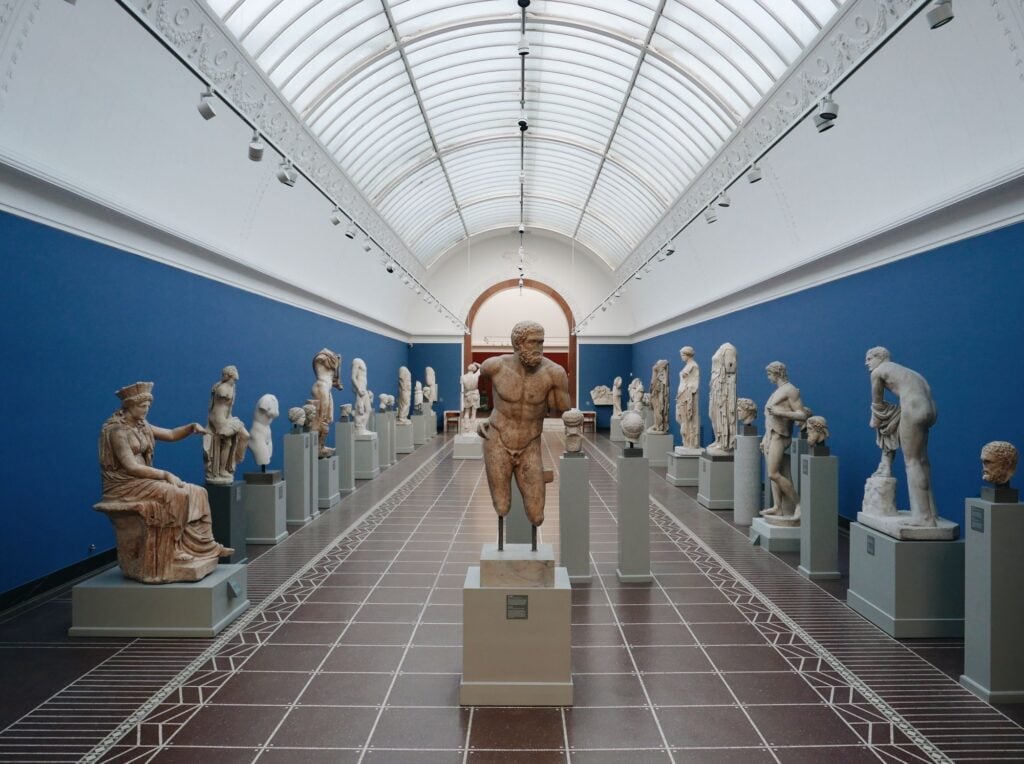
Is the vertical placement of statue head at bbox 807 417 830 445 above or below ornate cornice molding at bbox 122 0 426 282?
below

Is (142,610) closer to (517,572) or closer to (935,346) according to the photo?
(517,572)

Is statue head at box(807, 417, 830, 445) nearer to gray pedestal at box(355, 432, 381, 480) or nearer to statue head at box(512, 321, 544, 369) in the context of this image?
statue head at box(512, 321, 544, 369)

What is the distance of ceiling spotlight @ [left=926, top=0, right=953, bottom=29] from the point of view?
4.90 metres

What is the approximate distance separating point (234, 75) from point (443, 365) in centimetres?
2182

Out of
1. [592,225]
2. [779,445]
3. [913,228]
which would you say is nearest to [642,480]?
[779,445]

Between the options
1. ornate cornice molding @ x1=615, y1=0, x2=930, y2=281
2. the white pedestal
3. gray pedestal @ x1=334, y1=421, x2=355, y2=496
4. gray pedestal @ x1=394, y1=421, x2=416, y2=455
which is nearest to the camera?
ornate cornice molding @ x1=615, y1=0, x2=930, y2=281

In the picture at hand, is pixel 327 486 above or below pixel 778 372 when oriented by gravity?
below

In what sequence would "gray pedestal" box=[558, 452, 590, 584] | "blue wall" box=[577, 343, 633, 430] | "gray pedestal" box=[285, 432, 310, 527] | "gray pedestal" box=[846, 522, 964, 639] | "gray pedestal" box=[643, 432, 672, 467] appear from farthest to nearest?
"blue wall" box=[577, 343, 633, 430] < "gray pedestal" box=[643, 432, 672, 467] < "gray pedestal" box=[285, 432, 310, 527] < "gray pedestal" box=[558, 452, 590, 584] < "gray pedestal" box=[846, 522, 964, 639]

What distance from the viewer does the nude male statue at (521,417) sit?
5.15 metres

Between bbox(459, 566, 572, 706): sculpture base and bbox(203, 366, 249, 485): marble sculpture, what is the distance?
16.0ft

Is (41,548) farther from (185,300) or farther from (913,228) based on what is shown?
(913,228)

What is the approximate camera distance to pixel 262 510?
30.9ft

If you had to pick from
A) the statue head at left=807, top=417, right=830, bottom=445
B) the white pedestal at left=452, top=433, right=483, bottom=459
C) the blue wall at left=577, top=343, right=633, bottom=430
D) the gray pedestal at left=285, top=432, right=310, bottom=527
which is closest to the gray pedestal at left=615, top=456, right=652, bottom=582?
the statue head at left=807, top=417, right=830, bottom=445

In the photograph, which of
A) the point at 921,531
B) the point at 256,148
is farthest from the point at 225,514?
the point at 921,531
